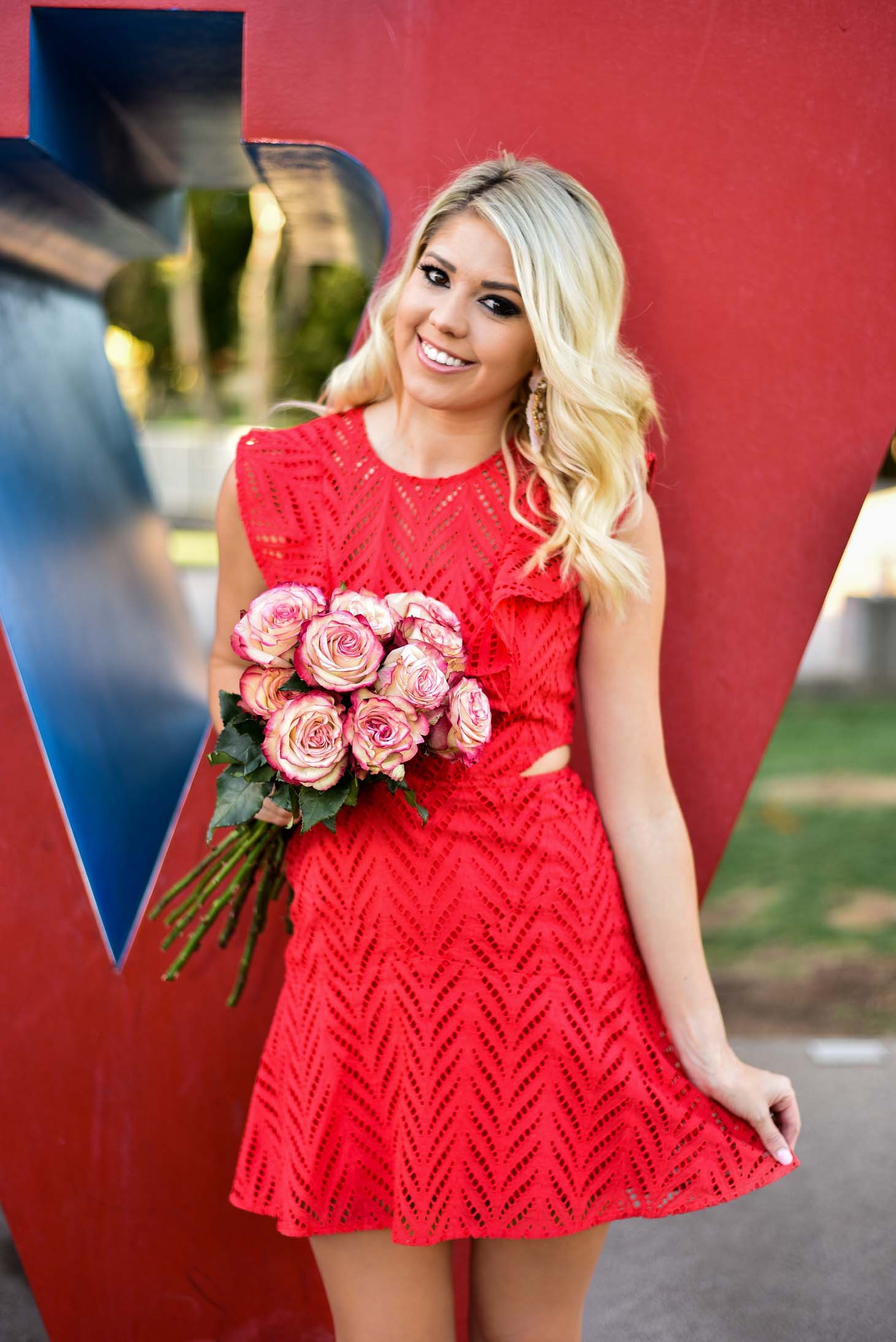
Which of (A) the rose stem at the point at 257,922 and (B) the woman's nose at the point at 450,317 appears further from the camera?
(A) the rose stem at the point at 257,922

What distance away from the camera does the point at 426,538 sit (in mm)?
2396

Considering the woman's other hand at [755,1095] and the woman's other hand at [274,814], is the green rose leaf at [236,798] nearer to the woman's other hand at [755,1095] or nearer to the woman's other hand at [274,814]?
the woman's other hand at [274,814]

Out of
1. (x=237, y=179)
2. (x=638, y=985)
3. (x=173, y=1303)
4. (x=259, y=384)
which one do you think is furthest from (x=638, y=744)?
(x=259, y=384)

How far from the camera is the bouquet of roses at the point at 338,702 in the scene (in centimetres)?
206

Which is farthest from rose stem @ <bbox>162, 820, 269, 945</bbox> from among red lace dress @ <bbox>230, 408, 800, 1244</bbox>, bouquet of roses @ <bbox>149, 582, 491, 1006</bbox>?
bouquet of roses @ <bbox>149, 582, 491, 1006</bbox>

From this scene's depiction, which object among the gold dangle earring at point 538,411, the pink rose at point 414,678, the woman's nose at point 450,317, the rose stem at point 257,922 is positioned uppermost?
the woman's nose at point 450,317

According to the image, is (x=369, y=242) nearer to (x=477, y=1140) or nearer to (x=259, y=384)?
(x=477, y=1140)

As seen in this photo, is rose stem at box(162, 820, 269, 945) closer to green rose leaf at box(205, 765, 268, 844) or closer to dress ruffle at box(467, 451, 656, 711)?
green rose leaf at box(205, 765, 268, 844)

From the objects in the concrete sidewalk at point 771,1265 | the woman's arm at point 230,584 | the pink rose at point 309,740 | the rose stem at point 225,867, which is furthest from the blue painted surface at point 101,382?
the concrete sidewalk at point 771,1265

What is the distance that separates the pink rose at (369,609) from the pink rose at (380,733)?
4.4 inches

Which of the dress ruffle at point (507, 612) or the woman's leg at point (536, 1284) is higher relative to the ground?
the dress ruffle at point (507, 612)

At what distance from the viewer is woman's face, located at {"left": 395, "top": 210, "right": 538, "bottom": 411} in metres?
2.35

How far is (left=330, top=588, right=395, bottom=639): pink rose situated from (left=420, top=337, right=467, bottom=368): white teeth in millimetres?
525

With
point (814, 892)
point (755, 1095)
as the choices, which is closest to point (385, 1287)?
point (755, 1095)
